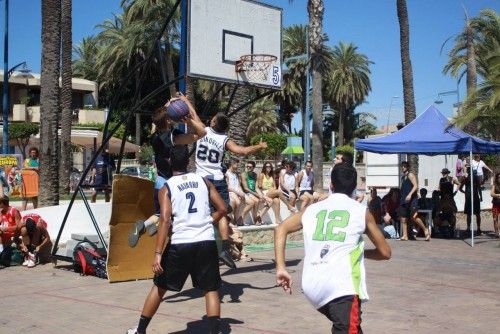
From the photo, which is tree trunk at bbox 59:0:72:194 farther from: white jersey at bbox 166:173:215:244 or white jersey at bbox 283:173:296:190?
white jersey at bbox 166:173:215:244

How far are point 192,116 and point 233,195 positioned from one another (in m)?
5.59

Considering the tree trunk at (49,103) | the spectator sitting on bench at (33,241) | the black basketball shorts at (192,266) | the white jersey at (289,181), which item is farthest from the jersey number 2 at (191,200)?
the white jersey at (289,181)

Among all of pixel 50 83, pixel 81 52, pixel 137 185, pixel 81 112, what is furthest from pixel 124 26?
pixel 137 185

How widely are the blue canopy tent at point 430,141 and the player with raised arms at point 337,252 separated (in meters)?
10.8

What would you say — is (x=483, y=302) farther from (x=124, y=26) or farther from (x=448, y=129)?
(x=124, y=26)

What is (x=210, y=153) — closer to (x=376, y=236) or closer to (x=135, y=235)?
(x=135, y=235)

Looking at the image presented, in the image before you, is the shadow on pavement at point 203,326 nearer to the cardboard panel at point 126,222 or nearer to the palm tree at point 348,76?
the cardboard panel at point 126,222

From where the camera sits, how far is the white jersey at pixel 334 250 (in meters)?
4.02

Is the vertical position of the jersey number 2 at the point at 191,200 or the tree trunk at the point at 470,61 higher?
the tree trunk at the point at 470,61

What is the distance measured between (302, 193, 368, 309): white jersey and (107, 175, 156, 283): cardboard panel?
5.13 meters

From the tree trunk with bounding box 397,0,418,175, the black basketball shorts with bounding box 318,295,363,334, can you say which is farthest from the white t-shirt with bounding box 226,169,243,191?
the tree trunk with bounding box 397,0,418,175

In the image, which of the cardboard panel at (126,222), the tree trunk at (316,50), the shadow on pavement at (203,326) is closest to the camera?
the shadow on pavement at (203,326)

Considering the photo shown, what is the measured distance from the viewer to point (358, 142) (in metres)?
15.6

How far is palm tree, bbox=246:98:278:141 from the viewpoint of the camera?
66875 millimetres
